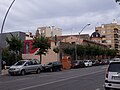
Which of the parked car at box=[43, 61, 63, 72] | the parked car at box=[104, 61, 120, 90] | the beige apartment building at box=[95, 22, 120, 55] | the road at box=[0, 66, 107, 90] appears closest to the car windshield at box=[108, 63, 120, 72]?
the parked car at box=[104, 61, 120, 90]

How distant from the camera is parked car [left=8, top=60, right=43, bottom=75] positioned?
109ft

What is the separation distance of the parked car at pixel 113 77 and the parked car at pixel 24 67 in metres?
20.6

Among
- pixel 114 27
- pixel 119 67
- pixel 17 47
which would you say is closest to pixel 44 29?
pixel 114 27

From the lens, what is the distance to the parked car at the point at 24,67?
33.3 metres

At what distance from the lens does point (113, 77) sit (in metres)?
13.4

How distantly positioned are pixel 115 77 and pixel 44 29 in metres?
97.3

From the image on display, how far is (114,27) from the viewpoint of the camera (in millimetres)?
154375

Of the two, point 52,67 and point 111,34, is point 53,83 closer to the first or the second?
point 52,67

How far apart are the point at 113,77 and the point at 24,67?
847 inches

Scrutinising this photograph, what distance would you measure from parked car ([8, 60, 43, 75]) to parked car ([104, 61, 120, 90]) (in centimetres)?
2064

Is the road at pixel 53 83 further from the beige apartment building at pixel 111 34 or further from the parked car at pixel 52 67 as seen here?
the beige apartment building at pixel 111 34

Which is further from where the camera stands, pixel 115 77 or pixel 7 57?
pixel 7 57

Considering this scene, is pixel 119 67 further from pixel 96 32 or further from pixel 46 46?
pixel 96 32

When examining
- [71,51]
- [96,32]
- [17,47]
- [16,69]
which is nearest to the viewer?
[16,69]
